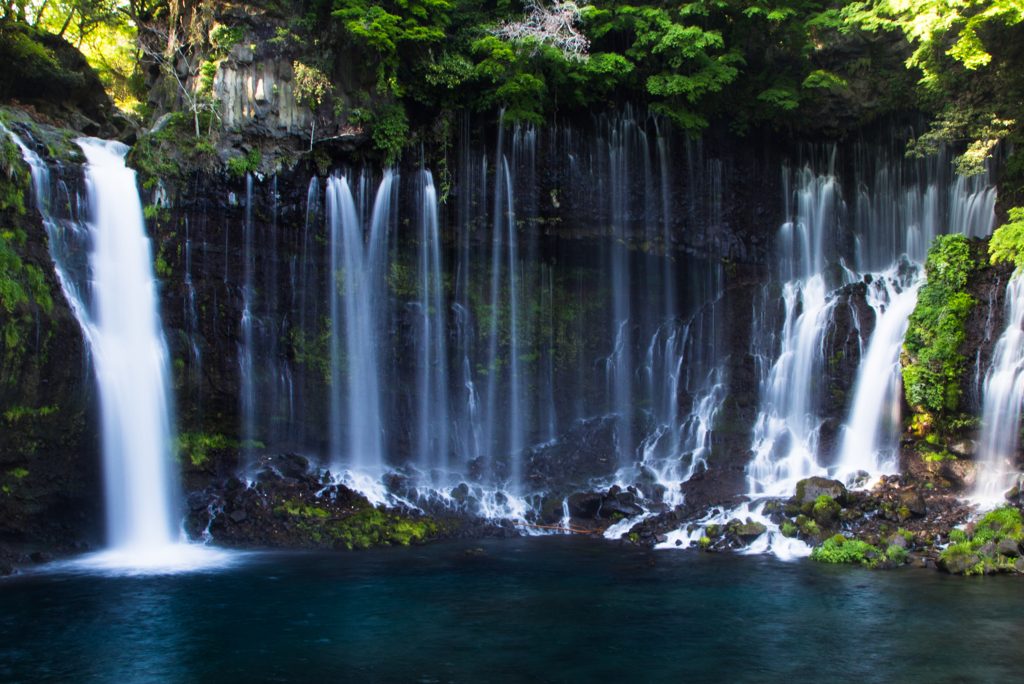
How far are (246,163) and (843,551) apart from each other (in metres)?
15.5

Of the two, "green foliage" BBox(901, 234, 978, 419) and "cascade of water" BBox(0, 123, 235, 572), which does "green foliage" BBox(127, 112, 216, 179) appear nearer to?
"cascade of water" BBox(0, 123, 235, 572)

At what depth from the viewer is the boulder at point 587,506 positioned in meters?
18.1

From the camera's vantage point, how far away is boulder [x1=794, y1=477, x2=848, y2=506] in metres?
15.4

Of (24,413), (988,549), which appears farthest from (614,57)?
(24,413)

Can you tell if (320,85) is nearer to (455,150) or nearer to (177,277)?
(455,150)

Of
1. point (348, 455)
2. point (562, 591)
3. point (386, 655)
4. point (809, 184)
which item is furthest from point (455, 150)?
point (386, 655)

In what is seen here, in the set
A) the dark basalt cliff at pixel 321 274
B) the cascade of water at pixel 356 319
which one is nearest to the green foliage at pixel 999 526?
the dark basalt cliff at pixel 321 274

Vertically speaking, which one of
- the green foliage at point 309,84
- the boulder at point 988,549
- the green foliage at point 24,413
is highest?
the green foliage at point 309,84

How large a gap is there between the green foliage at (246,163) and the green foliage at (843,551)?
1504cm

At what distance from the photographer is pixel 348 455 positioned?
61.9 feet

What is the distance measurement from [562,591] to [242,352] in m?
10.3

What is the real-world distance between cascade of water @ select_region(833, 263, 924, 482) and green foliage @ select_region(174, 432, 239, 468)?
14.4 m

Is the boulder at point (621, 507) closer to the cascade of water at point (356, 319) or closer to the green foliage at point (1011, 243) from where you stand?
the cascade of water at point (356, 319)

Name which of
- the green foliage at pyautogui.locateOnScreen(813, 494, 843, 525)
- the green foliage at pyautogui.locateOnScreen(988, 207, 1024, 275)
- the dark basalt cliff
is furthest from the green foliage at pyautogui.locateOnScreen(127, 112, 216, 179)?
the green foliage at pyautogui.locateOnScreen(988, 207, 1024, 275)
